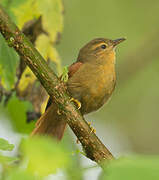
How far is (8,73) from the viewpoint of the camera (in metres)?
3.19

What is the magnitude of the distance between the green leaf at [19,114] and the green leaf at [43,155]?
2665mm

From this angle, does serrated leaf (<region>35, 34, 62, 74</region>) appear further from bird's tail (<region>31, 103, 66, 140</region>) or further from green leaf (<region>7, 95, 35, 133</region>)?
bird's tail (<region>31, 103, 66, 140</region>)

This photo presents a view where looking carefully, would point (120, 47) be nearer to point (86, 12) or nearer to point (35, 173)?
point (86, 12)

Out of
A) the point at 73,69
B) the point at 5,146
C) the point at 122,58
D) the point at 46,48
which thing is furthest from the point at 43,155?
the point at 122,58

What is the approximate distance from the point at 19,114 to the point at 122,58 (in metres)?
4.12

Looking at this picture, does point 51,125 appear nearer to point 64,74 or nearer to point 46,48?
point 46,48

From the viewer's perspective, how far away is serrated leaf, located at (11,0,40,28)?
364cm

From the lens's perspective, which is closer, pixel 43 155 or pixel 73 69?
pixel 43 155

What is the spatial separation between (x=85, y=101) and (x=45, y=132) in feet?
1.89

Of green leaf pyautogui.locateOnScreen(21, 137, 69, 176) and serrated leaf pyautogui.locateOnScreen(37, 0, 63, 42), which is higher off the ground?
serrated leaf pyautogui.locateOnScreen(37, 0, 63, 42)

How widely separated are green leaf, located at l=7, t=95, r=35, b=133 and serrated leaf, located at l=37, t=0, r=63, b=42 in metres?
0.82

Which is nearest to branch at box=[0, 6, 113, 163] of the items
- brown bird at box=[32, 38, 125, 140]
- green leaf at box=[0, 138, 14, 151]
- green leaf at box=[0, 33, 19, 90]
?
green leaf at box=[0, 33, 19, 90]

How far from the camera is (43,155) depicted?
1.35m

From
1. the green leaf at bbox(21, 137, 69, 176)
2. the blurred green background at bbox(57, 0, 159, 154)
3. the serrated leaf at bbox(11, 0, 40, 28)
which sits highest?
the blurred green background at bbox(57, 0, 159, 154)
